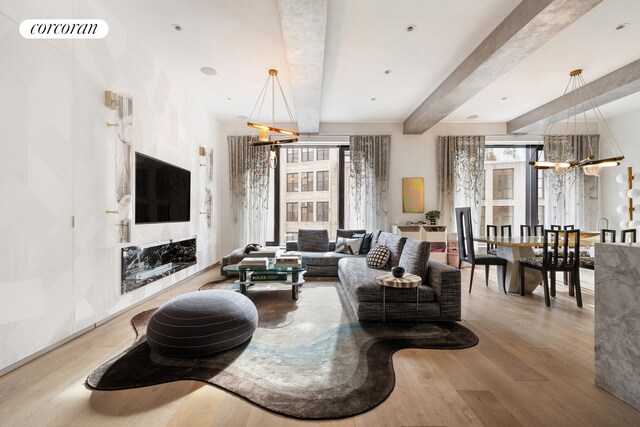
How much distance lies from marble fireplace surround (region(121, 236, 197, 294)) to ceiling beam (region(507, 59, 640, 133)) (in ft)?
21.6

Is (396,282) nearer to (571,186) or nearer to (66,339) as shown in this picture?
(66,339)

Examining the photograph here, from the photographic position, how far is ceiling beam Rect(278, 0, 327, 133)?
97.4 inches

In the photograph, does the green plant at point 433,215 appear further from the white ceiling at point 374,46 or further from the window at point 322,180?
the window at point 322,180

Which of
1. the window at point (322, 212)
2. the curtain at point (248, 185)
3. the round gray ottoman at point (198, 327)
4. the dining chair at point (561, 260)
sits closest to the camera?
the round gray ottoman at point (198, 327)

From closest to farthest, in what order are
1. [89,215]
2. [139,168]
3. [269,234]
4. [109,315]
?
[89,215] < [109,315] < [139,168] < [269,234]

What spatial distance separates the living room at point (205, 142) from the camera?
5.48ft

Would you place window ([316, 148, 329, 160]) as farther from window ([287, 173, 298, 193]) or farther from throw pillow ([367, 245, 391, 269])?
throw pillow ([367, 245, 391, 269])

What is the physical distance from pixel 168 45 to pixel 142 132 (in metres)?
1.08

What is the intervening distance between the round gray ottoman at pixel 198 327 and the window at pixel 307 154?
16.0 feet

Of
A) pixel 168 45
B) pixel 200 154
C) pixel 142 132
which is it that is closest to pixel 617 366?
pixel 142 132

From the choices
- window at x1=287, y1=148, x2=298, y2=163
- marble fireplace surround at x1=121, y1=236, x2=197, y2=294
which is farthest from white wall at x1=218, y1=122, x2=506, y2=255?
marble fireplace surround at x1=121, y1=236, x2=197, y2=294

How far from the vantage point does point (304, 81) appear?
12.5ft

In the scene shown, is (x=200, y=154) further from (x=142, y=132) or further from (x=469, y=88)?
(x=469, y=88)

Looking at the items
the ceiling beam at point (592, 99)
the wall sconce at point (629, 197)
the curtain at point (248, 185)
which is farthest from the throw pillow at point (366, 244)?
the wall sconce at point (629, 197)
